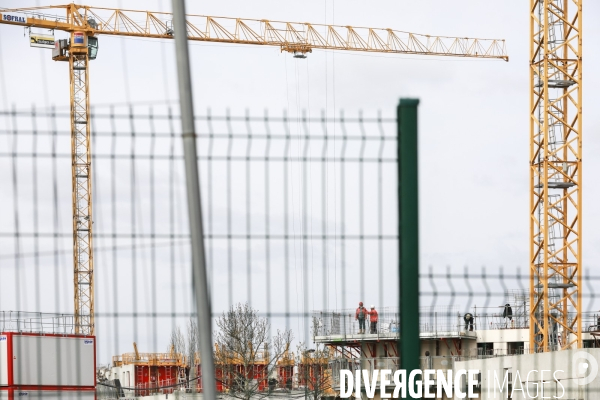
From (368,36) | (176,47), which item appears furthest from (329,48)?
(176,47)

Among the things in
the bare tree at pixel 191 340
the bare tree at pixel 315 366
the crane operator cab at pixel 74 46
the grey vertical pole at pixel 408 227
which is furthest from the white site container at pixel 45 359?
the crane operator cab at pixel 74 46

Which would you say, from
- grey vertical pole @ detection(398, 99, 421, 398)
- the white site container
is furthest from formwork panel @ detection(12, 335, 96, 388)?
grey vertical pole @ detection(398, 99, 421, 398)

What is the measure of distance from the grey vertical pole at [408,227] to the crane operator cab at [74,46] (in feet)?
162

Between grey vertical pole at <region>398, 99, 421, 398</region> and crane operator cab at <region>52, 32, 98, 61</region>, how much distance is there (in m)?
49.2

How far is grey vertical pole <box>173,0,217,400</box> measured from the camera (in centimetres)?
519

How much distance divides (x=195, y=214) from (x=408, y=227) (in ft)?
3.66

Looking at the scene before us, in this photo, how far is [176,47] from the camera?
529 centimetres

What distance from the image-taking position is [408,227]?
211 inches

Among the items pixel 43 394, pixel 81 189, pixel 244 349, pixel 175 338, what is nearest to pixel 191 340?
pixel 175 338

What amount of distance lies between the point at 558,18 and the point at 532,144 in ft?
13.5

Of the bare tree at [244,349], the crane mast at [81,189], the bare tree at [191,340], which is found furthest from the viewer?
the crane mast at [81,189]

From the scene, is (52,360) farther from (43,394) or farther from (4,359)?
(4,359)

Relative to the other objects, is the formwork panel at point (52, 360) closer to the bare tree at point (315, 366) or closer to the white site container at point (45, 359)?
the white site container at point (45, 359)

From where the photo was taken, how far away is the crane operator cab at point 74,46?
53.0 meters
